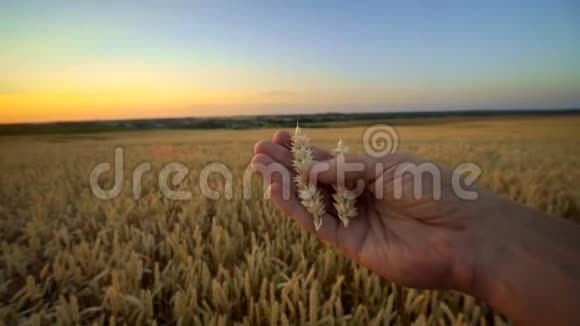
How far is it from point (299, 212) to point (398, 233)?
258 mm

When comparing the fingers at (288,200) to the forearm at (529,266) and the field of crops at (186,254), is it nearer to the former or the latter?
the field of crops at (186,254)

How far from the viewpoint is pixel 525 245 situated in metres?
1.00

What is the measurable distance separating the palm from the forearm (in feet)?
0.28

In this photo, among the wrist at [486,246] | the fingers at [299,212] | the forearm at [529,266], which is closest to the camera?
the forearm at [529,266]

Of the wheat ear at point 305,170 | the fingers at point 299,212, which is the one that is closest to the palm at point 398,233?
the fingers at point 299,212

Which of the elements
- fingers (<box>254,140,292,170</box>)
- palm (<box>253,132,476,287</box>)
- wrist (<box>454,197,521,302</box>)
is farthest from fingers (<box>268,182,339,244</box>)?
wrist (<box>454,197,521,302</box>)

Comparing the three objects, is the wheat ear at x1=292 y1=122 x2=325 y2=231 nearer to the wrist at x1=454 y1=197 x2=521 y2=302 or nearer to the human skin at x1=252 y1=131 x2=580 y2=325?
the human skin at x1=252 y1=131 x2=580 y2=325

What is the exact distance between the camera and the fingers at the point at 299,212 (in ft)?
4.06

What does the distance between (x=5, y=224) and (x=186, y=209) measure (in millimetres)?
857

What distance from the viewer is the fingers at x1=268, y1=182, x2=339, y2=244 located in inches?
48.7

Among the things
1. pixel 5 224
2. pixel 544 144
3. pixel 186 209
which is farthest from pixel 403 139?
pixel 5 224

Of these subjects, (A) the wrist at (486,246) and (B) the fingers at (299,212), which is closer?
(A) the wrist at (486,246)

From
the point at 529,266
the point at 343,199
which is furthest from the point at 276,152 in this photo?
the point at 529,266

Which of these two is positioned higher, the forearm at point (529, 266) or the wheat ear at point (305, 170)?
the wheat ear at point (305, 170)
